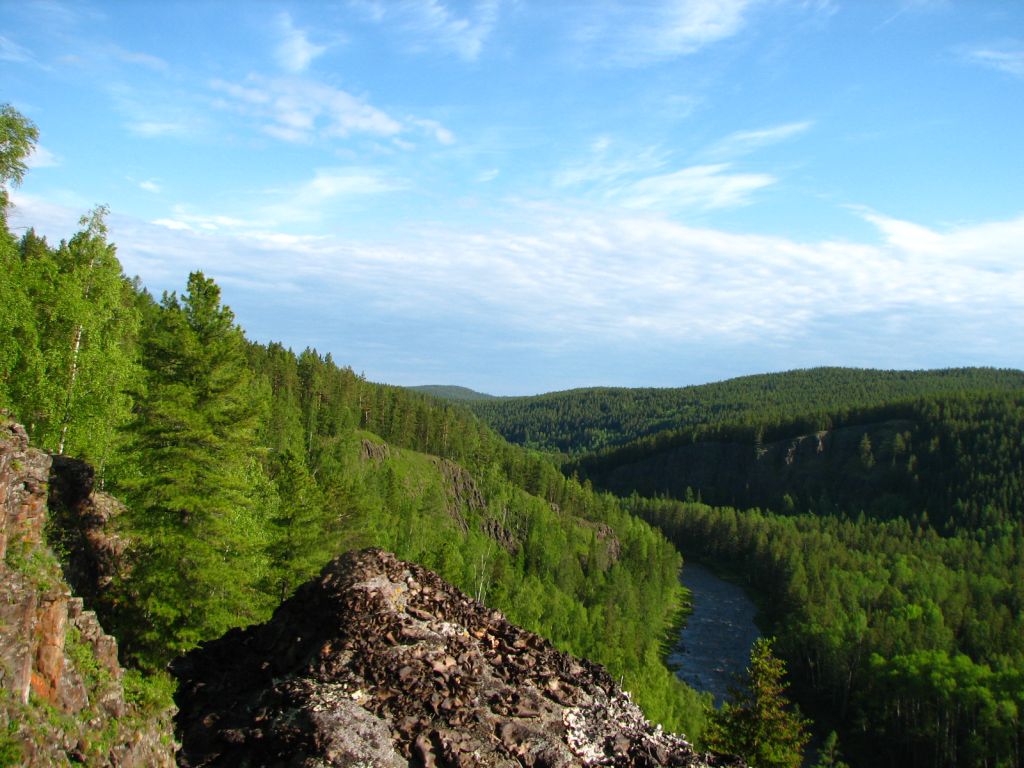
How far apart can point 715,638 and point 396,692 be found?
4086 inches

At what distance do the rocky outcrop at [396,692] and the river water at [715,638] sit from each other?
73.0 metres

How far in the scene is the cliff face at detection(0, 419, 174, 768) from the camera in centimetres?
1091

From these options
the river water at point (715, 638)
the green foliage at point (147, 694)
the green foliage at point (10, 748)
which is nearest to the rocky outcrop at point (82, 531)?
the green foliage at point (147, 694)

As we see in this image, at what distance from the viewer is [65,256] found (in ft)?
99.1

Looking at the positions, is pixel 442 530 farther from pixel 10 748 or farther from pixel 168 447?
pixel 10 748

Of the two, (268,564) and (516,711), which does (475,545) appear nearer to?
(268,564)

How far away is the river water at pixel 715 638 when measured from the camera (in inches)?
3233

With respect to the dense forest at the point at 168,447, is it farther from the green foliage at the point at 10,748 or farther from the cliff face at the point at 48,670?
the green foliage at the point at 10,748

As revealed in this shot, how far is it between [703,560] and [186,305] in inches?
6611

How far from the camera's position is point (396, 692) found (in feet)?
30.0

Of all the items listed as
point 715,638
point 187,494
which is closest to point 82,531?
point 187,494

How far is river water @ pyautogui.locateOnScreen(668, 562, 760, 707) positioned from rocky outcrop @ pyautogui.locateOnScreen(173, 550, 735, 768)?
239 feet

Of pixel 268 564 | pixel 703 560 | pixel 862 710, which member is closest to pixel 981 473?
pixel 703 560

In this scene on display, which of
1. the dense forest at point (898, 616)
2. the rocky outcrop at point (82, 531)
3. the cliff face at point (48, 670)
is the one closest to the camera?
the cliff face at point (48, 670)
